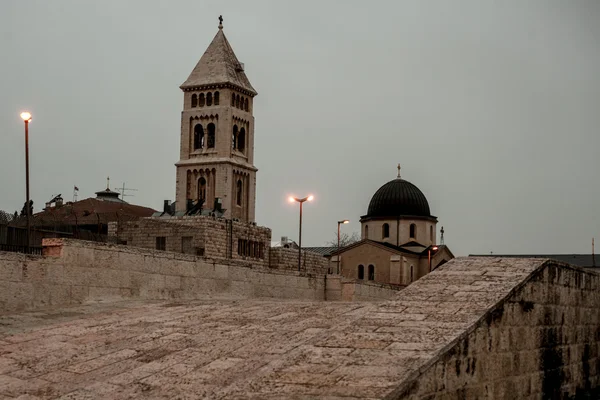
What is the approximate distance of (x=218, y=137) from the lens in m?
102

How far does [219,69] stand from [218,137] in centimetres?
806

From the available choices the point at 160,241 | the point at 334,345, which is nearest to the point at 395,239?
the point at 160,241

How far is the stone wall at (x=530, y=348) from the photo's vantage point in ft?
28.0

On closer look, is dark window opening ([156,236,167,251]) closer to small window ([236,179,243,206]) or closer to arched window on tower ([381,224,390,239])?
arched window on tower ([381,224,390,239])

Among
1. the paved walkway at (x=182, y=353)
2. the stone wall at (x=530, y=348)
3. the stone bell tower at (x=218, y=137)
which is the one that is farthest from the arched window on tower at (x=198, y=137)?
the paved walkway at (x=182, y=353)

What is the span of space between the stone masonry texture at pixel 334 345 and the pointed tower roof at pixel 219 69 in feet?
296

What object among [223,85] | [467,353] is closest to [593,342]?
[467,353]

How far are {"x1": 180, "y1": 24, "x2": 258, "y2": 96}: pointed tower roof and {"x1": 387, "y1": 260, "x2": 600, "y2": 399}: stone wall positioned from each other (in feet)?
294

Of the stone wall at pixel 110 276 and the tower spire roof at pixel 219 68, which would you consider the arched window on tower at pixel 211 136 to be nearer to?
the tower spire roof at pixel 219 68

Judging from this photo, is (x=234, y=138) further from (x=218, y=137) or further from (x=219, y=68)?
(x=219, y=68)

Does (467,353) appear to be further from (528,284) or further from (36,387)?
(36,387)

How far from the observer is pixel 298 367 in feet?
26.8

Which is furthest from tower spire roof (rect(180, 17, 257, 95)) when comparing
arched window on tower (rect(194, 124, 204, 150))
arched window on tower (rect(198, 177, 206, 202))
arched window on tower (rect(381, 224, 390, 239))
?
arched window on tower (rect(381, 224, 390, 239))

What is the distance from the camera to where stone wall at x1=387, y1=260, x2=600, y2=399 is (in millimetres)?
8527
